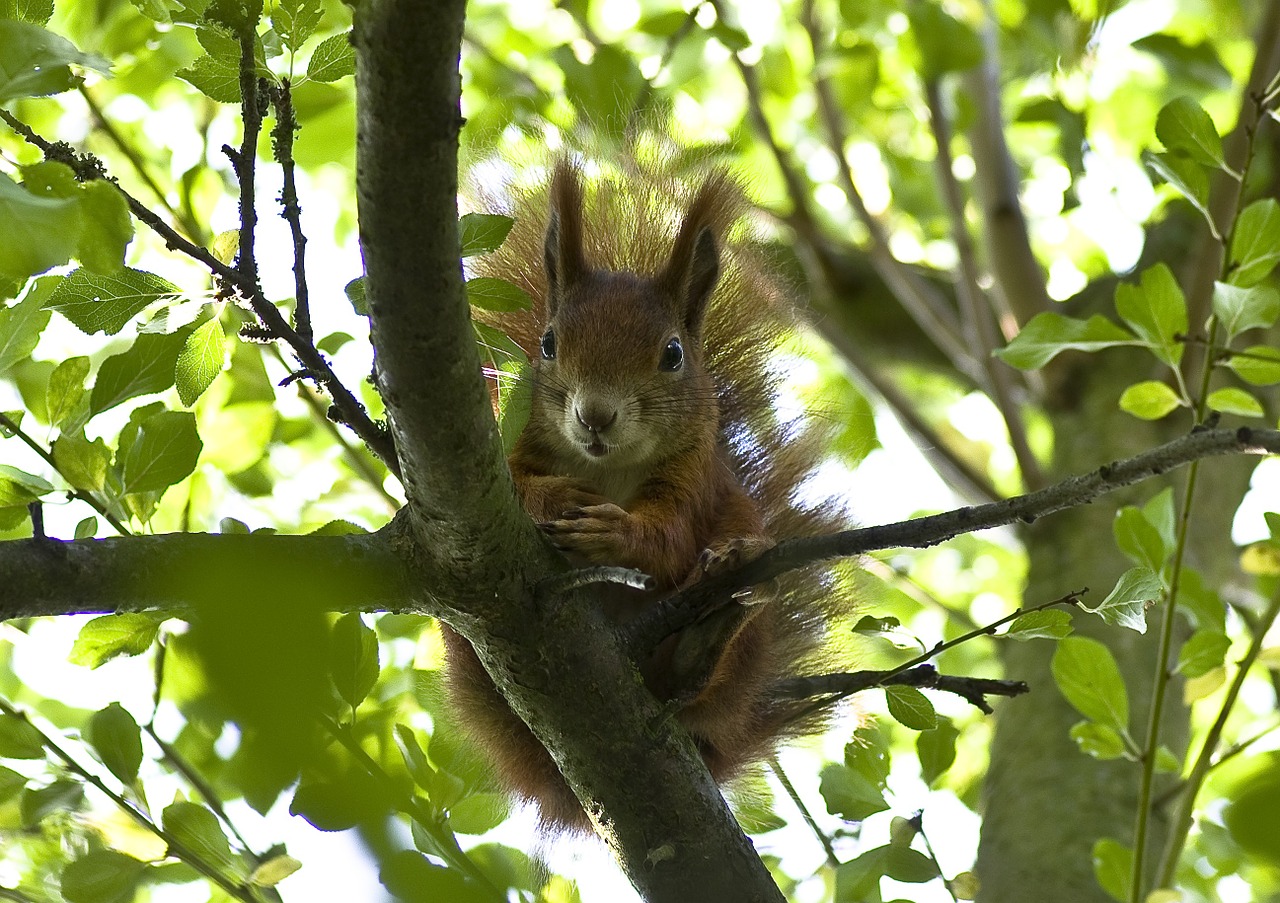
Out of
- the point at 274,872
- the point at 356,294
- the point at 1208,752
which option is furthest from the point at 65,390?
the point at 1208,752

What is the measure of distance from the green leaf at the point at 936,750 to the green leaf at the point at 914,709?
30 centimetres

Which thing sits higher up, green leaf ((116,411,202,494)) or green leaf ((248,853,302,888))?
green leaf ((116,411,202,494))

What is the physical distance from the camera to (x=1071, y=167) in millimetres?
2691

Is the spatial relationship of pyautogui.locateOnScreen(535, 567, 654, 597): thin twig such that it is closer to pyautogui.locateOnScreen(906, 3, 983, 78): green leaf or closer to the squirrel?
the squirrel

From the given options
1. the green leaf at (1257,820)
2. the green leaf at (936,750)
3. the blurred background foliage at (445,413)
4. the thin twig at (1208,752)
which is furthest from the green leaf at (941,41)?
the green leaf at (1257,820)

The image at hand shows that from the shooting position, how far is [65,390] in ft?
4.71

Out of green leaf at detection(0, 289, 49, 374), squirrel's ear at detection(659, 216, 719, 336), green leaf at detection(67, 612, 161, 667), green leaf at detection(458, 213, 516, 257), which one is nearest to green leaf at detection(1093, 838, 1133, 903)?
squirrel's ear at detection(659, 216, 719, 336)

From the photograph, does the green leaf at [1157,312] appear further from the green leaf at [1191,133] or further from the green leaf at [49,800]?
the green leaf at [49,800]

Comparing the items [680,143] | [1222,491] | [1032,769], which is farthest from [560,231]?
[1222,491]

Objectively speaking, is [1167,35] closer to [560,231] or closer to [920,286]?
[920,286]

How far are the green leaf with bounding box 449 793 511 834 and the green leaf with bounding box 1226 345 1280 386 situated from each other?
1306 mm

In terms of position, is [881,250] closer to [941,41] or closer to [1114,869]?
[941,41]

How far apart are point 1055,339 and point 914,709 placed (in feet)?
1.88

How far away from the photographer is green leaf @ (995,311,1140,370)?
169cm
